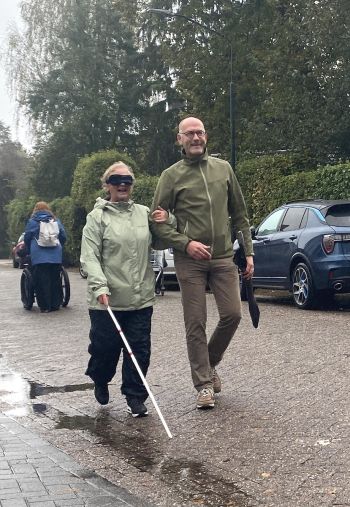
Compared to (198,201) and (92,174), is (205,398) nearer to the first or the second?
(198,201)

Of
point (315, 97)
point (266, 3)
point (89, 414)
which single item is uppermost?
point (266, 3)

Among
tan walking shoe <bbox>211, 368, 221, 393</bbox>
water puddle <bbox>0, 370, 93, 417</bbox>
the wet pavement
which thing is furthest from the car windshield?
tan walking shoe <bbox>211, 368, 221, 393</bbox>

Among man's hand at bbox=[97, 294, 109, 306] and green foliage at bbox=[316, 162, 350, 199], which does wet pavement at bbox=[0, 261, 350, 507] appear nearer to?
man's hand at bbox=[97, 294, 109, 306]

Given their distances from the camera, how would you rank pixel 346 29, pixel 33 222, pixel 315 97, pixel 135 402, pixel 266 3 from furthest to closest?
pixel 266 3, pixel 315 97, pixel 346 29, pixel 33 222, pixel 135 402

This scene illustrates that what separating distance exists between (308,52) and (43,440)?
19.3 meters

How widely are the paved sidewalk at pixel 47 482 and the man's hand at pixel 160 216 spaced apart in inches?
70.3

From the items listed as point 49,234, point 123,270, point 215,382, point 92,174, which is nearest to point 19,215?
point 92,174

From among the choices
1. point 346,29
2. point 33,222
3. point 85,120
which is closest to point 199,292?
point 33,222

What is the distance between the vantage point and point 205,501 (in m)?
4.84

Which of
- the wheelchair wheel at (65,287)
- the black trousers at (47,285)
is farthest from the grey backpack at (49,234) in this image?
the wheelchair wheel at (65,287)

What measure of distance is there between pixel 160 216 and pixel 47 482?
244cm

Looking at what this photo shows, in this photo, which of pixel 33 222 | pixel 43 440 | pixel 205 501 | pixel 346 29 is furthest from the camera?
pixel 346 29

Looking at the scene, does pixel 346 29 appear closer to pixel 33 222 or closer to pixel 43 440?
pixel 33 222

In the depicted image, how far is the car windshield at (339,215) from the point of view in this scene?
14586mm
